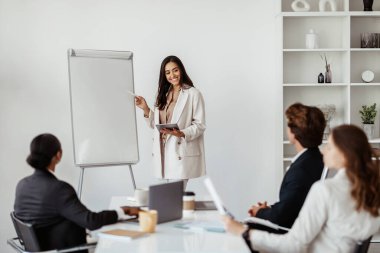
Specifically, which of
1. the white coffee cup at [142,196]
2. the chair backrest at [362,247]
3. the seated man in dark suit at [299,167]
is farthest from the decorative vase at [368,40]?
the chair backrest at [362,247]

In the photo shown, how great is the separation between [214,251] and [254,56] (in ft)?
11.9

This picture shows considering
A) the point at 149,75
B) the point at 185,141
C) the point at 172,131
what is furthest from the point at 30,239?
the point at 149,75

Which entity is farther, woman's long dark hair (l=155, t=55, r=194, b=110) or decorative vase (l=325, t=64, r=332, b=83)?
decorative vase (l=325, t=64, r=332, b=83)

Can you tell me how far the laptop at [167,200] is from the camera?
9.33 feet

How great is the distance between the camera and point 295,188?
3.07 metres

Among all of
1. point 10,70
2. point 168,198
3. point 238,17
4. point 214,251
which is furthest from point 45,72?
point 214,251

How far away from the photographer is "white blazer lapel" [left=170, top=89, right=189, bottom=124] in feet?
15.6

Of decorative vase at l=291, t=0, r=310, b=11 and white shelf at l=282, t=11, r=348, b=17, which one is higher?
decorative vase at l=291, t=0, r=310, b=11

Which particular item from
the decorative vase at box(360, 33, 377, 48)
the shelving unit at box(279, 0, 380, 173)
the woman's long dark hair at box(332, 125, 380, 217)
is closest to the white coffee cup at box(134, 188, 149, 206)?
the woman's long dark hair at box(332, 125, 380, 217)

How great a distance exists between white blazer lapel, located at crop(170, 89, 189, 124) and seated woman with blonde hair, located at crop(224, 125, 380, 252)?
2.37 meters

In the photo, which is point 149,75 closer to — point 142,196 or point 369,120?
point 369,120

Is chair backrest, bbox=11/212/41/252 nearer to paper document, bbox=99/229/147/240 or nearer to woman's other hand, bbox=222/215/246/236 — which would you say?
paper document, bbox=99/229/147/240

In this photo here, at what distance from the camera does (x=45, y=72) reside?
561 centimetres

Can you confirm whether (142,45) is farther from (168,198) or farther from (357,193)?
(357,193)
